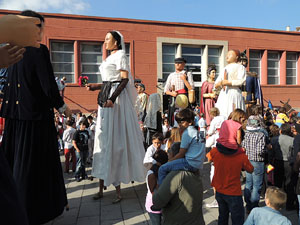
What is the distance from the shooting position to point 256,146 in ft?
12.2

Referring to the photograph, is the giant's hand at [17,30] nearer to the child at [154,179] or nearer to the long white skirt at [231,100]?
the child at [154,179]

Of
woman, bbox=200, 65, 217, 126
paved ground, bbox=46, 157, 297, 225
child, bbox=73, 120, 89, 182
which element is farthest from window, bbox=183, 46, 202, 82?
paved ground, bbox=46, 157, 297, 225

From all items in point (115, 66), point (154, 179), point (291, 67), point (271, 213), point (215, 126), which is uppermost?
point (291, 67)

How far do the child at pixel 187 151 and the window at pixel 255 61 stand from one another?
19.4 meters

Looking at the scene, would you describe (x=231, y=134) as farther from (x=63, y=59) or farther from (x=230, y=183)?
(x=63, y=59)

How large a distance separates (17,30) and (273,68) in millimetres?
22761

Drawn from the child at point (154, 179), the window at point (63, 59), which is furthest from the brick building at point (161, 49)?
the child at point (154, 179)

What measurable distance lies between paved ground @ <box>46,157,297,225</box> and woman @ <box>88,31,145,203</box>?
0.62ft

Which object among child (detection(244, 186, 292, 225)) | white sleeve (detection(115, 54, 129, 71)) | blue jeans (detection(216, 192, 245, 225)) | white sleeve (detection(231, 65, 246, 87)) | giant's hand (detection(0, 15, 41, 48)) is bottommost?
blue jeans (detection(216, 192, 245, 225))

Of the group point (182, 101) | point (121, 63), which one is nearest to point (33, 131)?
point (121, 63)

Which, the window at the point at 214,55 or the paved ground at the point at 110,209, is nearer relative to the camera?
the paved ground at the point at 110,209

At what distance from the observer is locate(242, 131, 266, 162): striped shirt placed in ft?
12.1

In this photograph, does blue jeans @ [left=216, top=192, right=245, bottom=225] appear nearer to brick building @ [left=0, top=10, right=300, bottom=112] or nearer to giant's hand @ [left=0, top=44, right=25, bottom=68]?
giant's hand @ [left=0, top=44, right=25, bottom=68]

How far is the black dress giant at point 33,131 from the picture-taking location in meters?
2.63
